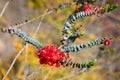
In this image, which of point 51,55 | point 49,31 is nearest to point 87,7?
point 51,55

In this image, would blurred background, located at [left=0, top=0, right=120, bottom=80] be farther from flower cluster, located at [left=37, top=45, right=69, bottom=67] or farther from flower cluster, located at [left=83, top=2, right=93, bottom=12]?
flower cluster, located at [left=37, top=45, right=69, bottom=67]

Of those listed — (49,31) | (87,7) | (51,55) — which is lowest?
(51,55)

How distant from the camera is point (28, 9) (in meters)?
8.91

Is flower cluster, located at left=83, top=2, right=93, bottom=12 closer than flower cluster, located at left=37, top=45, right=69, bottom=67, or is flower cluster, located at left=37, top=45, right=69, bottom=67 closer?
flower cluster, located at left=37, top=45, right=69, bottom=67

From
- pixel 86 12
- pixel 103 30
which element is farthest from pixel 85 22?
pixel 103 30

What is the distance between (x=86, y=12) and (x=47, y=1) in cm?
527

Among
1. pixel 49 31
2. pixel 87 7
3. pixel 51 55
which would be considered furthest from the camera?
pixel 49 31

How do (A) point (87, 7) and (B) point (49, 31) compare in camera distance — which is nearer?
(A) point (87, 7)

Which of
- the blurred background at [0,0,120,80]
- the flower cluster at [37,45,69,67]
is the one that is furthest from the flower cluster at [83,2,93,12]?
the blurred background at [0,0,120,80]

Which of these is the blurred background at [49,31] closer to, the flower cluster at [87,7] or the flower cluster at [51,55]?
the flower cluster at [87,7]

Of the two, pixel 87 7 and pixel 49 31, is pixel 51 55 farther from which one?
pixel 49 31

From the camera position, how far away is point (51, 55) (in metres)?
2.47

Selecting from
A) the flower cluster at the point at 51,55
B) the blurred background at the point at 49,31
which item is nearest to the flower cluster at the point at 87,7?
the flower cluster at the point at 51,55

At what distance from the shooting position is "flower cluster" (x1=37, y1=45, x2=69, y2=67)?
2.45 metres
